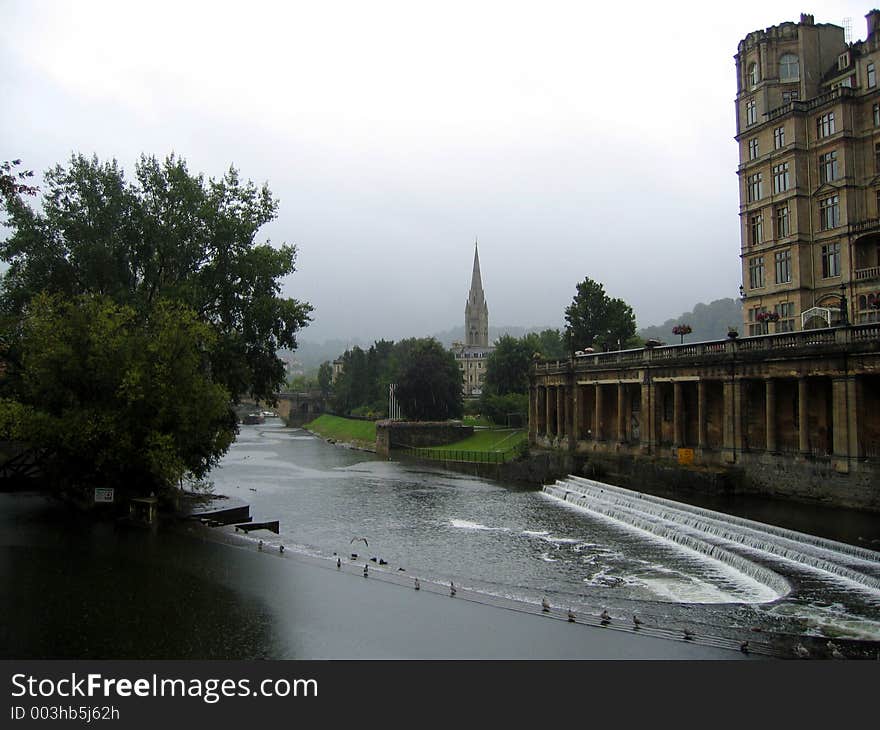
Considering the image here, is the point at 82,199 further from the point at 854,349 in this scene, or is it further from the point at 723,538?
the point at 854,349

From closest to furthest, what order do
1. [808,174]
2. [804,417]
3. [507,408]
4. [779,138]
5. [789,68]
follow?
[804,417], [808,174], [779,138], [789,68], [507,408]

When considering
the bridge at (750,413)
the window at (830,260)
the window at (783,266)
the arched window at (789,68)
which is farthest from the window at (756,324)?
the arched window at (789,68)

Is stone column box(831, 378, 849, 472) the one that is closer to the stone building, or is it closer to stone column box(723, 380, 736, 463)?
stone column box(723, 380, 736, 463)

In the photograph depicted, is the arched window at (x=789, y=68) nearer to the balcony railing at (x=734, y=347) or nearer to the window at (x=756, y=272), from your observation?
the window at (x=756, y=272)

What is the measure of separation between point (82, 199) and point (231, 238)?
866cm

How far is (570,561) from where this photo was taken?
2828 centimetres

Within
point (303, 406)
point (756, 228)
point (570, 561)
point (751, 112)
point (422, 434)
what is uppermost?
point (751, 112)

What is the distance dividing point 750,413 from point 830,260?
1580 cm

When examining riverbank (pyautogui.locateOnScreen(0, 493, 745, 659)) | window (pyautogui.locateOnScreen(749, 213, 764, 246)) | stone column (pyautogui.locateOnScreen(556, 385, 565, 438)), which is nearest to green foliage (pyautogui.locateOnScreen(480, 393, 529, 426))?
stone column (pyautogui.locateOnScreen(556, 385, 565, 438))

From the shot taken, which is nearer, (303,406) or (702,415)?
(702,415)

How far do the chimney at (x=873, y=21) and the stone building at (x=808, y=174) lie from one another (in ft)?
0.24

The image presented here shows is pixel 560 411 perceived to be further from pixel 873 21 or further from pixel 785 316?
pixel 873 21

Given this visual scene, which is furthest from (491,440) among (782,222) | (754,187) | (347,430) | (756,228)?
(782,222)

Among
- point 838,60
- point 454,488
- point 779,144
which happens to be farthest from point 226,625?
point 838,60
